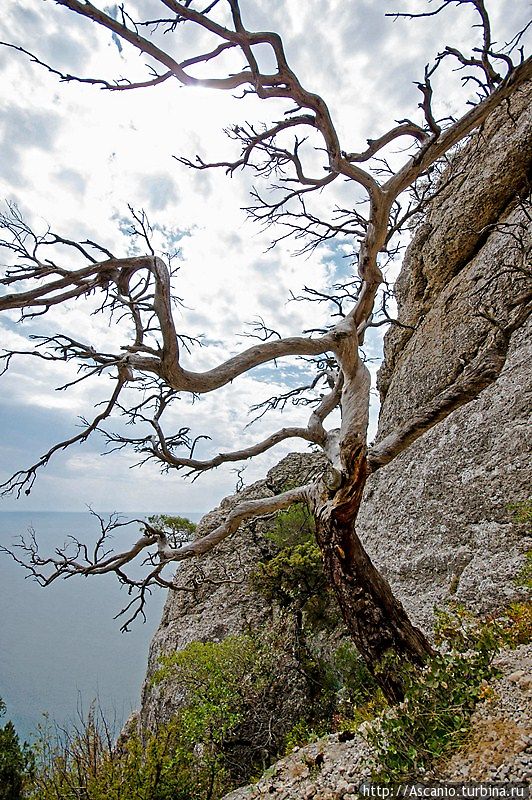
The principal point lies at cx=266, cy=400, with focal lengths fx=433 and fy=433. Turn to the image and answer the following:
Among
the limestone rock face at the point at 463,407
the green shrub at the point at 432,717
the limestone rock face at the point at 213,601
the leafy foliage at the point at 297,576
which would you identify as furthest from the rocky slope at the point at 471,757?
the leafy foliage at the point at 297,576

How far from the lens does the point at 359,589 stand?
447 centimetres

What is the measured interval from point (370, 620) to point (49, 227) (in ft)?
15.9

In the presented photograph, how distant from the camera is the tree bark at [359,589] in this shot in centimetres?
429

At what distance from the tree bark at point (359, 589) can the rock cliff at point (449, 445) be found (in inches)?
80.2

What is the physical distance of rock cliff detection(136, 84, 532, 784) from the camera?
6.63m

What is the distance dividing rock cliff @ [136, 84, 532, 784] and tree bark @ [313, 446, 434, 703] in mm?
2036

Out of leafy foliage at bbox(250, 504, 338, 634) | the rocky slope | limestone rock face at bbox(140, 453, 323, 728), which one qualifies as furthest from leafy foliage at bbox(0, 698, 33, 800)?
the rocky slope

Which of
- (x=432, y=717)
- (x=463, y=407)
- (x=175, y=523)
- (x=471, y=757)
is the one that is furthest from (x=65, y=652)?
Answer: (x=471, y=757)

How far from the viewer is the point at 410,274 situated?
11.4 meters

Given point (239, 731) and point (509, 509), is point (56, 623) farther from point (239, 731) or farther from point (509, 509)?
point (509, 509)

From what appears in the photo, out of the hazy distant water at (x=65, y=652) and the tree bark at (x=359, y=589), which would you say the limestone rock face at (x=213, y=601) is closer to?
the tree bark at (x=359, y=589)

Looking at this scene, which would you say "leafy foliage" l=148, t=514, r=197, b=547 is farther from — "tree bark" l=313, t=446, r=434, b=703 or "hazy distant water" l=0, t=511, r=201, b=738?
"tree bark" l=313, t=446, r=434, b=703

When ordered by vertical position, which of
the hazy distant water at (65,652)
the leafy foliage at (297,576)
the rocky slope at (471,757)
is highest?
the hazy distant water at (65,652)

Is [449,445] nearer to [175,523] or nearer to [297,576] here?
[297,576]
